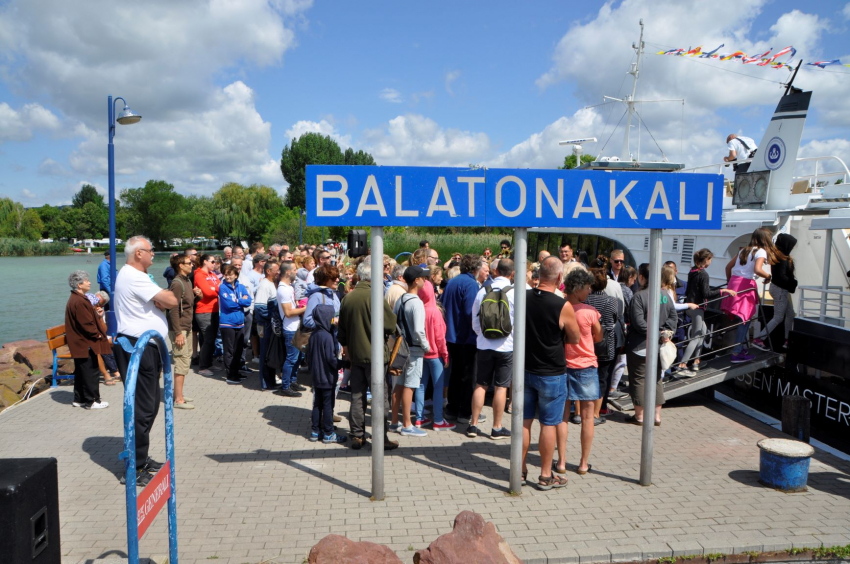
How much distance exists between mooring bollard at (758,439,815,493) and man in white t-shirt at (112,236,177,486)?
5.48 metres

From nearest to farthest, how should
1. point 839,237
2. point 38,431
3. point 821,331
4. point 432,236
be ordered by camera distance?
1. point 38,431
2. point 821,331
3. point 839,237
4. point 432,236

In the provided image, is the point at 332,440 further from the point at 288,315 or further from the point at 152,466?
the point at 288,315

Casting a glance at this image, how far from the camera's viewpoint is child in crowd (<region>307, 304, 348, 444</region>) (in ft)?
20.9

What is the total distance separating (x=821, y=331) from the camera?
7.49 metres

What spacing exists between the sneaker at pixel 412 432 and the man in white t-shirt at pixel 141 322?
8.80 ft

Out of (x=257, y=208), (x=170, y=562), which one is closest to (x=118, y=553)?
(x=170, y=562)

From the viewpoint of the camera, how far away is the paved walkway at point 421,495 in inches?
174

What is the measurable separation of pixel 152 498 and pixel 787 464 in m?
5.18

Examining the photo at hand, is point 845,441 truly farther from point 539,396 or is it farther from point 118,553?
point 118,553

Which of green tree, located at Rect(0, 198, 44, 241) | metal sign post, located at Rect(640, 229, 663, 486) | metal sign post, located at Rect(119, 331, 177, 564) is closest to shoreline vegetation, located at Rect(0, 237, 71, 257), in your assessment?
green tree, located at Rect(0, 198, 44, 241)

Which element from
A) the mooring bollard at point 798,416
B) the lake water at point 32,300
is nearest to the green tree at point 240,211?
the lake water at point 32,300

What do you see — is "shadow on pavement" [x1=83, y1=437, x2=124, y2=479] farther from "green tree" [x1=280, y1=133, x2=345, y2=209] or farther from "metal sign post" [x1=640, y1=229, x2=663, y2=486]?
"green tree" [x1=280, y1=133, x2=345, y2=209]

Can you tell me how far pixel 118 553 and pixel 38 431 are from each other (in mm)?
3560

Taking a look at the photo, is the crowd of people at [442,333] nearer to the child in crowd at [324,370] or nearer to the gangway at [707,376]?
the child in crowd at [324,370]
